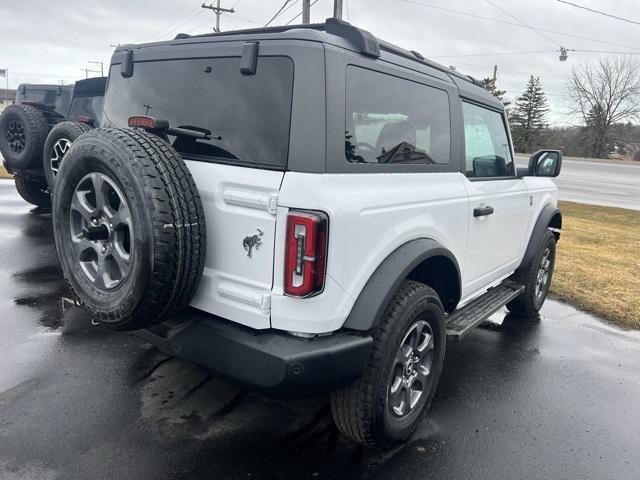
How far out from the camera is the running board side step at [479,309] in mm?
3342

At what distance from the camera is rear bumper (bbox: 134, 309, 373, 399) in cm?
220

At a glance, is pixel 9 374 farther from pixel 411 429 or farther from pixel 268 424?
pixel 411 429

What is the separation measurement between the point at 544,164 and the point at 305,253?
3259 millimetres

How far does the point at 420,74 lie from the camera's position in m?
3.04

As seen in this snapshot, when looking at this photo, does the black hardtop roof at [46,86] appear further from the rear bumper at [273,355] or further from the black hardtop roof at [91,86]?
the rear bumper at [273,355]

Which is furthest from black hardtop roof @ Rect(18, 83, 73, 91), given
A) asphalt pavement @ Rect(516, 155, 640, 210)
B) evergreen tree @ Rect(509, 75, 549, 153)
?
evergreen tree @ Rect(509, 75, 549, 153)

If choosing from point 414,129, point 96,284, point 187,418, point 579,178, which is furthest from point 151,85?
point 579,178

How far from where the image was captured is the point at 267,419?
305 cm

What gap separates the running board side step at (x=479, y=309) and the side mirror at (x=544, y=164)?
3.47 feet

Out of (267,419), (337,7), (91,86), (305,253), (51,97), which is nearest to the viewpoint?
(305,253)

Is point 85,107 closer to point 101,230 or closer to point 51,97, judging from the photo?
point 51,97

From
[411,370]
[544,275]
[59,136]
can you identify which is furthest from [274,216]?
[59,136]

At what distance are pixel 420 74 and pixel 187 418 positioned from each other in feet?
8.20

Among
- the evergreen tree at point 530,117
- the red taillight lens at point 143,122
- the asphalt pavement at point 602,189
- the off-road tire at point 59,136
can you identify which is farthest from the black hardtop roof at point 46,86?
the evergreen tree at point 530,117
